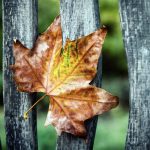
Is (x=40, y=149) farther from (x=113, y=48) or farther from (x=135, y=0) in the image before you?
(x=113, y=48)

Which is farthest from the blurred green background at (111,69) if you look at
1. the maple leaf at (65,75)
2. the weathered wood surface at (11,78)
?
the maple leaf at (65,75)

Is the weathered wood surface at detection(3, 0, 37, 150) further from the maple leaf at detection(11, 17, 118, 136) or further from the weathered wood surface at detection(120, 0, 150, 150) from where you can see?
the weathered wood surface at detection(120, 0, 150, 150)

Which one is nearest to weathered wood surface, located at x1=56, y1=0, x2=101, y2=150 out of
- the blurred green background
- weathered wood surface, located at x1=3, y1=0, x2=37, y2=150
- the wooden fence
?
the wooden fence

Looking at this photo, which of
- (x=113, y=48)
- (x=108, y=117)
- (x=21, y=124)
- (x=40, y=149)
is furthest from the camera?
(x=113, y=48)

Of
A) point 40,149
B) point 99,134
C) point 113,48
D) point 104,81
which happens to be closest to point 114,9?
point 113,48

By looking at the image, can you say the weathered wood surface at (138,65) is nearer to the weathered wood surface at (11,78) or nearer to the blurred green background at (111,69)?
the weathered wood surface at (11,78)

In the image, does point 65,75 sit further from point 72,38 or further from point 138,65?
point 138,65

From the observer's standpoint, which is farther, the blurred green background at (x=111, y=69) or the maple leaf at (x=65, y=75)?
the blurred green background at (x=111, y=69)
